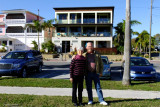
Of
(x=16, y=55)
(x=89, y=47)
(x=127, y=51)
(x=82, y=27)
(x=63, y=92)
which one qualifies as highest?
(x=82, y=27)

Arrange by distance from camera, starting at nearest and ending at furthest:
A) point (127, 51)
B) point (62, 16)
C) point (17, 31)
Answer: point (127, 51) < point (62, 16) < point (17, 31)

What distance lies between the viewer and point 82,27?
135 ft

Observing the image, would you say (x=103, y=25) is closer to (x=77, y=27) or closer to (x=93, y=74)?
(x=77, y=27)

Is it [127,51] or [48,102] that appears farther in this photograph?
[127,51]

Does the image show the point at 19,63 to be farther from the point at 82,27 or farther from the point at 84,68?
the point at 82,27

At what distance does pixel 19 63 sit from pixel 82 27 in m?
30.3

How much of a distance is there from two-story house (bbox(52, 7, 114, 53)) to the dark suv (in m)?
24.9

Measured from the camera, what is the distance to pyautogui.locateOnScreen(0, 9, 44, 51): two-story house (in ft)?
139

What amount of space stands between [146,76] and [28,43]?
3538cm

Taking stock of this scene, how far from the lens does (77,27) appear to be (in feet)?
137

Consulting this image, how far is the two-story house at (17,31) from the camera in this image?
42.3m

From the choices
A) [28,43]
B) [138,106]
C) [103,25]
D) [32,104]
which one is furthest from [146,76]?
[28,43]

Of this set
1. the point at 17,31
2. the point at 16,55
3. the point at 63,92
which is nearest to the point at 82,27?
the point at 17,31

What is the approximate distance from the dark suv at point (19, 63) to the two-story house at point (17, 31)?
2851cm
